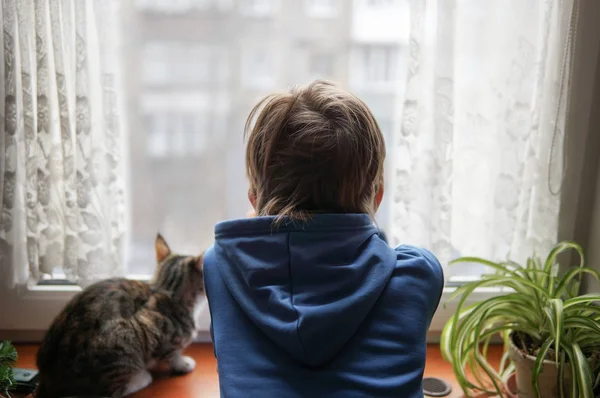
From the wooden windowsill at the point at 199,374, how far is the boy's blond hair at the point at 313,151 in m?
0.58

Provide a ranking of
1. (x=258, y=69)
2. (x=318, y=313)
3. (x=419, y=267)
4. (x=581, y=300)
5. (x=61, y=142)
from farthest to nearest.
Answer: (x=258, y=69), (x=61, y=142), (x=581, y=300), (x=419, y=267), (x=318, y=313)

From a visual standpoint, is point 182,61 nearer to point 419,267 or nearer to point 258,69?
point 258,69

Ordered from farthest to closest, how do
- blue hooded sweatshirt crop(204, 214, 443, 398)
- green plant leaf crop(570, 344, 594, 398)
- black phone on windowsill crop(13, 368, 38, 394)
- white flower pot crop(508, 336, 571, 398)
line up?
black phone on windowsill crop(13, 368, 38, 394) < white flower pot crop(508, 336, 571, 398) < green plant leaf crop(570, 344, 594, 398) < blue hooded sweatshirt crop(204, 214, 443, 398)

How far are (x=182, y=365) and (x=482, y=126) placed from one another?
3.02 ft

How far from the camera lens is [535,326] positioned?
1236 mm

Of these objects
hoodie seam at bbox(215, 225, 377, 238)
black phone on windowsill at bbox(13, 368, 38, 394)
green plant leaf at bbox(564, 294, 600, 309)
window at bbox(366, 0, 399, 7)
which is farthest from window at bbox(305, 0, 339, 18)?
black phone on windowsill at bbox(13, 368, 38, 394)

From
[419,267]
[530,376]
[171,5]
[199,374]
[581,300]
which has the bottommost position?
[199,374]

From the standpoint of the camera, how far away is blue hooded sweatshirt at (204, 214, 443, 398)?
0.91 meters

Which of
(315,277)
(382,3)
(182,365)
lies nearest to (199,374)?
(182,365)

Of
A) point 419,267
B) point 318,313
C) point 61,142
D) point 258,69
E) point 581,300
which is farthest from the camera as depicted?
point 258,69

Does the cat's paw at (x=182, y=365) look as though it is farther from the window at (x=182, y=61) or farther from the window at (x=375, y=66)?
the window at (x=375, y=66)

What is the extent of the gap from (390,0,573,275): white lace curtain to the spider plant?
111 millimetres

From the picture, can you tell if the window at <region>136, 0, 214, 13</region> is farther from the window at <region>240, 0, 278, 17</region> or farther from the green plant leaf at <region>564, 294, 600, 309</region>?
the green plant leaf at <region>564, 294, 600, 309</region>

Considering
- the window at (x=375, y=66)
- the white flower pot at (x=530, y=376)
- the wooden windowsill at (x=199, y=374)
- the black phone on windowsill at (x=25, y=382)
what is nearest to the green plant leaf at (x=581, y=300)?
the white flower pot at (x=530, y=376)
